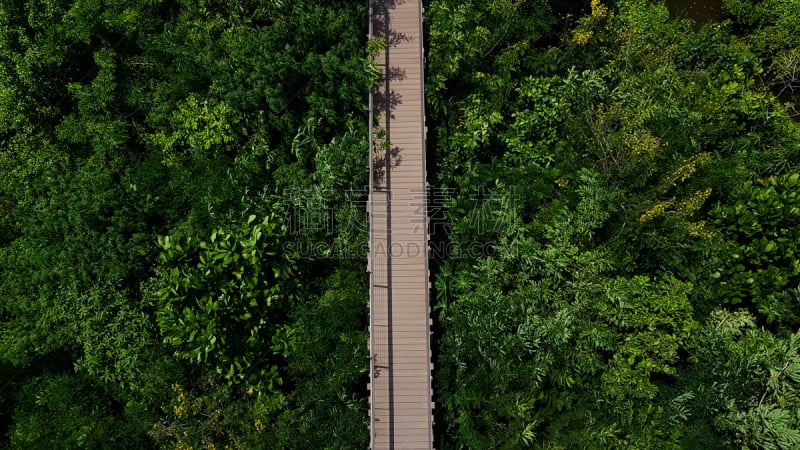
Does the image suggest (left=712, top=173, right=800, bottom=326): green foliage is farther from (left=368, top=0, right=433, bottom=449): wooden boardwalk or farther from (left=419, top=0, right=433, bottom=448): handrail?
(left=368, top=0, right=433, bottom=449): wooden boardwalk

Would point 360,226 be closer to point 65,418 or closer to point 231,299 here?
point 231,299

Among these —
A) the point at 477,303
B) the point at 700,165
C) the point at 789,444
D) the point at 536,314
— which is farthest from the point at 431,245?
the point at 789,444

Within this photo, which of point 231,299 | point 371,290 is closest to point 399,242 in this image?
point 371,290

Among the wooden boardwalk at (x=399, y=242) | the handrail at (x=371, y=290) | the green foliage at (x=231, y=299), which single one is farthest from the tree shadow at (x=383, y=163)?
the green foliage at (x=231, y=299)

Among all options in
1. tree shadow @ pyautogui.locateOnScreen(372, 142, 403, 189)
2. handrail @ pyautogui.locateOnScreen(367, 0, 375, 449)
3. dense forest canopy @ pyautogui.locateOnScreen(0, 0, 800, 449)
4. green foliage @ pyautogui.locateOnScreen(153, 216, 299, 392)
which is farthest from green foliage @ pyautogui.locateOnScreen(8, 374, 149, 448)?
tree shadow @ pyautogui.locateOnScreen(372, 142, 403, 189)

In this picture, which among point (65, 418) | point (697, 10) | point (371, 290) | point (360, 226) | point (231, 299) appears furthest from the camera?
point (697, 10)
